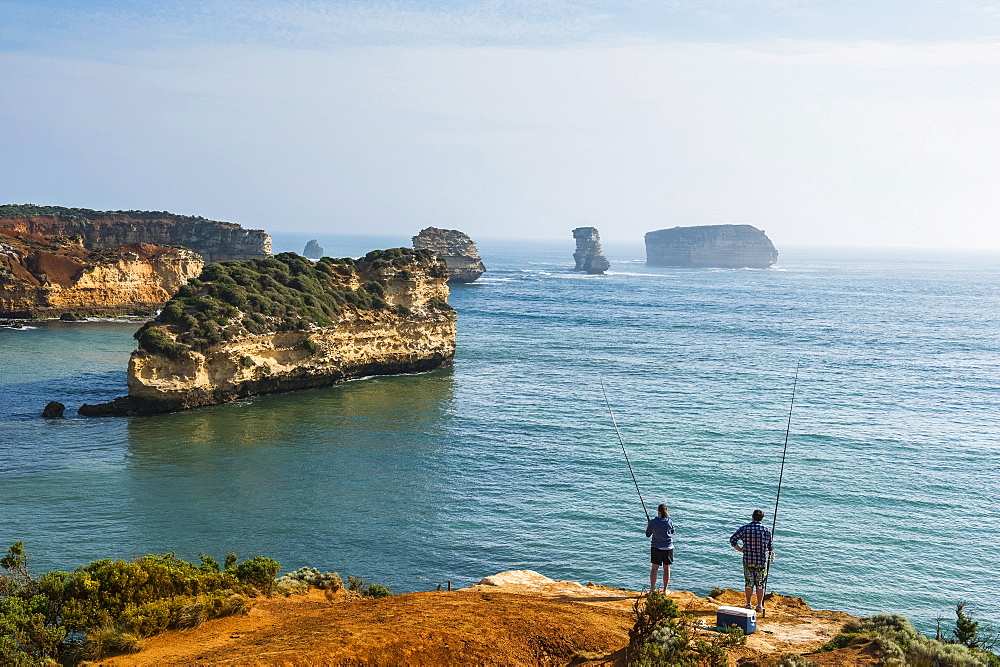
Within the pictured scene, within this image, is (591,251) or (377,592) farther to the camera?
(591,251)

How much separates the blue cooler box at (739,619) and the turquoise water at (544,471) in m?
8.14

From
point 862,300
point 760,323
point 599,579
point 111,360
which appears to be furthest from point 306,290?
point 862,300

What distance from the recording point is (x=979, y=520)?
1027 inches

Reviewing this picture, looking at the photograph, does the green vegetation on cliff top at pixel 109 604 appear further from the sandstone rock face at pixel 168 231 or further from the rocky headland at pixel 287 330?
the sandstone rock face at pixel 168 231

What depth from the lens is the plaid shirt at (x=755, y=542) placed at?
13578 mm

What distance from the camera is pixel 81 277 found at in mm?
76188

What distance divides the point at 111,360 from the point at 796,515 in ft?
153

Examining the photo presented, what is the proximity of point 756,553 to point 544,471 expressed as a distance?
17.4 m

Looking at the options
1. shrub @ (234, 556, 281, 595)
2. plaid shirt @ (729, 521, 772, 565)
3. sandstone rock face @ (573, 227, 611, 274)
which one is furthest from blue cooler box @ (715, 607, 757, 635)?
sandstone rock face @ (573, 227, 611, 274)

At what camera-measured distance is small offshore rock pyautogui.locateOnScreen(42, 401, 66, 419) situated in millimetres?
37897

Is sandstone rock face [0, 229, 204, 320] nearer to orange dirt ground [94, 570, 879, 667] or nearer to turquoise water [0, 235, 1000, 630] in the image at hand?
turquoise water [0, 235, 1000, 630]

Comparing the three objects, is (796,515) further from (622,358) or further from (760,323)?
(760,323)

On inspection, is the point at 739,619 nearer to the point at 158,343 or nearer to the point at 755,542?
the point at 755,542

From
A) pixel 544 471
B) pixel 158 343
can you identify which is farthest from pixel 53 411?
pixel 544 471
